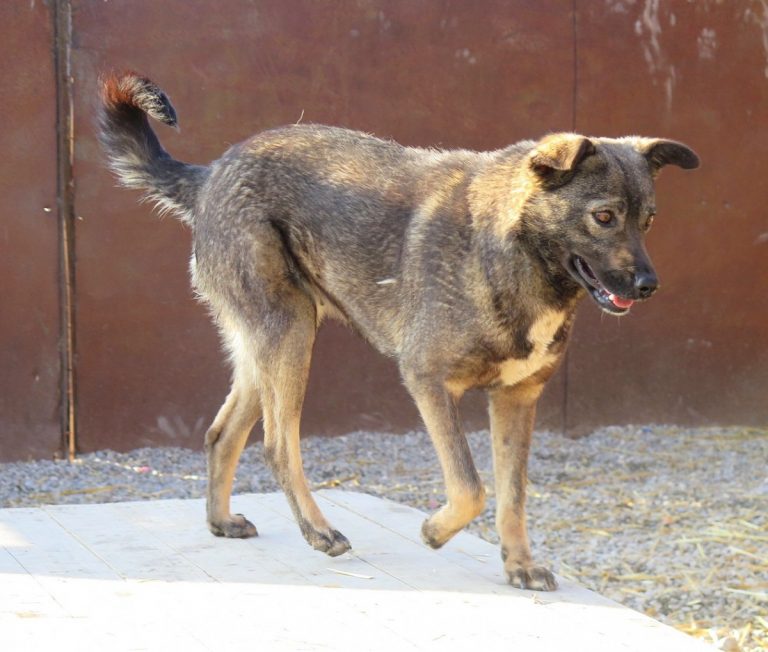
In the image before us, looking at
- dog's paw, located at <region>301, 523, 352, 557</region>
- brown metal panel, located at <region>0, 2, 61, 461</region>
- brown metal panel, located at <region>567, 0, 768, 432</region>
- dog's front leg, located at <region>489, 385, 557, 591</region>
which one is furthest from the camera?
brown metal panel, located at <region>567, 0, 768, 432</region>

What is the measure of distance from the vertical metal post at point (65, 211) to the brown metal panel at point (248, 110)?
0.15 feet

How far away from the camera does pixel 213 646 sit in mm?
3529

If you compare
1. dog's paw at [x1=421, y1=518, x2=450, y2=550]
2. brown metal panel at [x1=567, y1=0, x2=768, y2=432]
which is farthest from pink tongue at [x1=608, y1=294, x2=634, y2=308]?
brown metal panel at [x1=567, y1=0, x2=768, y2=432]

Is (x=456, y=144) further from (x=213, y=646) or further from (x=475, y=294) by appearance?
(x=213, y=646)

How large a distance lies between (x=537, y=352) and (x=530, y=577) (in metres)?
0.72

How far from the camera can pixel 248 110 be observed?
6.65 meters

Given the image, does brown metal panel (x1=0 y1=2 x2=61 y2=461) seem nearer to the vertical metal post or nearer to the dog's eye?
the vertical metal post

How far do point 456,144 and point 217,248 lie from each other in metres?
2.49

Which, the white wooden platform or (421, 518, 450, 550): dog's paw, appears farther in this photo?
(421, 518, 450, 550): dog's paw

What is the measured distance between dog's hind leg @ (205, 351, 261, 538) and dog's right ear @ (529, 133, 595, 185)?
1.35 m

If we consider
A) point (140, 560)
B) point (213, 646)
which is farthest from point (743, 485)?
point (213, 646)

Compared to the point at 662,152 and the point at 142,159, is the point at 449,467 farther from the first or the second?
the point at 142,159

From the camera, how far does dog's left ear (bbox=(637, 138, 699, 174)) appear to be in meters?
4.30

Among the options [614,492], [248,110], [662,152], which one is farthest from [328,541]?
[248,110]
